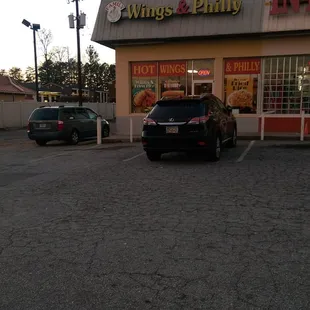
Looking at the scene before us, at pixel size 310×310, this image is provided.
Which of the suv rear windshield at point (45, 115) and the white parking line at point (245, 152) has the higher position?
the suv rear windshield at point (45, 115)

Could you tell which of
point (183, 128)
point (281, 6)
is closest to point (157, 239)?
point (183, 128)

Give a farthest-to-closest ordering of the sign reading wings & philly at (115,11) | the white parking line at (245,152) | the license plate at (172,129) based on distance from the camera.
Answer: the sign reading wings & philly at (115,11) → the white parking line at (245,152) → the license plate at (172,129)

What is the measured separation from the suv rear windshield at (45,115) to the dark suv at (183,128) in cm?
721

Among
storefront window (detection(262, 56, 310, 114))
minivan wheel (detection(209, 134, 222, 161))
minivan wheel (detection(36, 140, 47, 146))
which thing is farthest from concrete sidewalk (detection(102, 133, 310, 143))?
minivan wheel (detection(209, 134, 222, 161))

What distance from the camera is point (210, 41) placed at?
55.1 feet

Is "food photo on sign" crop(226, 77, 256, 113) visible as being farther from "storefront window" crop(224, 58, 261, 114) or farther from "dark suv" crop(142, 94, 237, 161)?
"dark suv" crop(142, 94, 237, 161)

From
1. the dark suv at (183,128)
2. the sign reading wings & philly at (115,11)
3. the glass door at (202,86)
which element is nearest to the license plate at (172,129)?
the dark suv at (183,128)

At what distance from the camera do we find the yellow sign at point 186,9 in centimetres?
1557

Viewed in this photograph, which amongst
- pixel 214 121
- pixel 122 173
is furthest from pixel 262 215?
pixel 214 121

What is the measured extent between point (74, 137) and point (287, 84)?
9218 millimetres

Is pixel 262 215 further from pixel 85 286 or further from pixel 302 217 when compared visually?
pixel 85 286

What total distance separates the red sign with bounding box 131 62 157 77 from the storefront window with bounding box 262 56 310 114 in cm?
487

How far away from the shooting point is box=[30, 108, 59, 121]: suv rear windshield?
16.2 m

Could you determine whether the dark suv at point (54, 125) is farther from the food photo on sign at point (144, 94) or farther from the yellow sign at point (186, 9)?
the yellow sign at point (186, 9)
